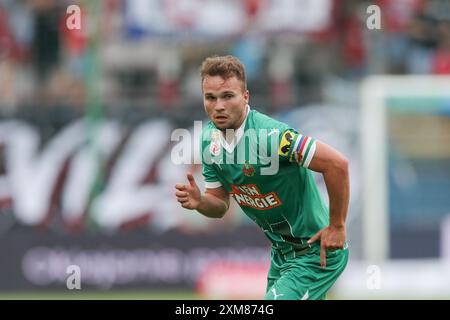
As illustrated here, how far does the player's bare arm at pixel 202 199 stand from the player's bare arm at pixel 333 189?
83cm

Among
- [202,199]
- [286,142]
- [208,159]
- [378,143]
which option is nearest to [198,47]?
[378,143]

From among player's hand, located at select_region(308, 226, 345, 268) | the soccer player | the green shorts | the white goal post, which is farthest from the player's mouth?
the white goal post

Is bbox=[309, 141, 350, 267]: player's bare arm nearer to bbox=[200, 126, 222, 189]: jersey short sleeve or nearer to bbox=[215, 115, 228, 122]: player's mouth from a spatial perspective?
bbox=[215, 115, 228, 122]: player's mouth

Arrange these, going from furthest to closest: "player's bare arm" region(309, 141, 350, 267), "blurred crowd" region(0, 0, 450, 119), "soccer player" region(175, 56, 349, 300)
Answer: "blurred crowd" region(0, 0, 450, 119), "soccer player" region(175, 56, 349, 300), "player's bare arm" region(309, 141, 350, 267)

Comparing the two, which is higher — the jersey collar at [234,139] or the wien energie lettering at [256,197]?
the jersey collar at [234,139]

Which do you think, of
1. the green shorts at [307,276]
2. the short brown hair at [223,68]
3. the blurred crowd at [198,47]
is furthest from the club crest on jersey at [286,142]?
the blurred crowd at [198,47]

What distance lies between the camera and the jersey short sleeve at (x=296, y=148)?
24.2 ft

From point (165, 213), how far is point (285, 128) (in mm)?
8908

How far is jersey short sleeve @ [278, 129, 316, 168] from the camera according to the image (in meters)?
7.39

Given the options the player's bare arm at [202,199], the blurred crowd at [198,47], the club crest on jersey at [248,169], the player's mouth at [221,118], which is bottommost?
the player's bare arm at [202,199]

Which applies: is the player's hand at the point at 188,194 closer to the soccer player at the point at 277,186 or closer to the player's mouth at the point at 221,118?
the soccer player at the point at 277,186

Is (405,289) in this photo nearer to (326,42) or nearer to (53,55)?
(326,42)

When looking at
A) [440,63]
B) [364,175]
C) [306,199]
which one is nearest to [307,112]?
[364,175]

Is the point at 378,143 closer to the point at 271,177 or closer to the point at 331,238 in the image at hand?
the point at 271,177
